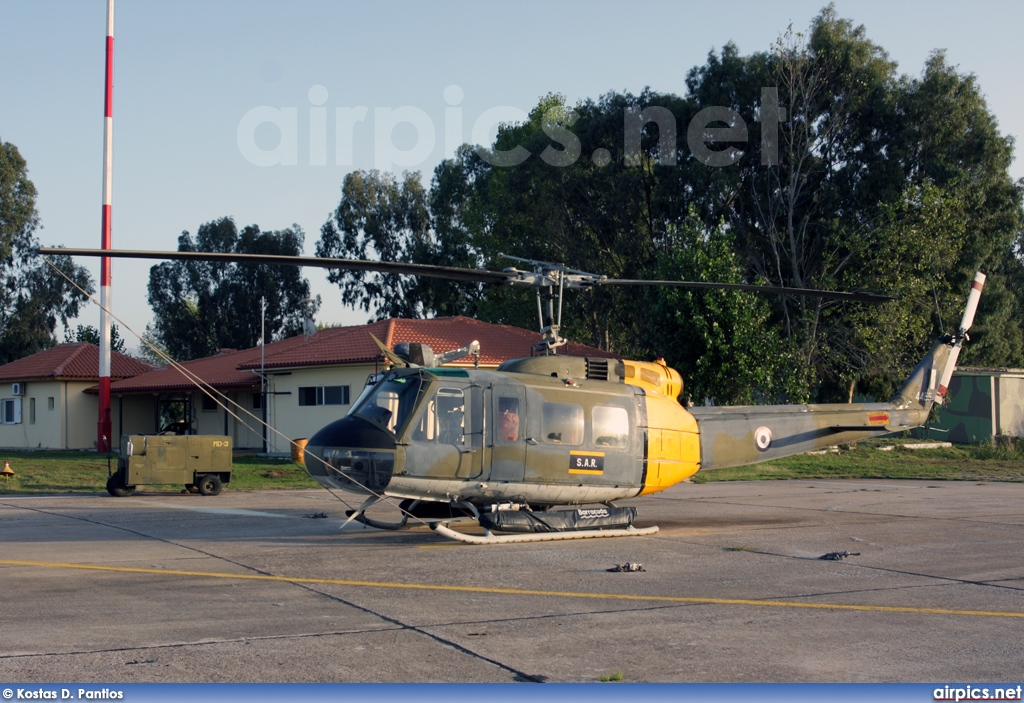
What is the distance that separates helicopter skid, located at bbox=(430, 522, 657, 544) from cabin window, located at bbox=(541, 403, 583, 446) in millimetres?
1224

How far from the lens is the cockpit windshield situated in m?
12.0

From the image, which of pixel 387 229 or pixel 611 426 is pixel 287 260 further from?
pixel 387 229

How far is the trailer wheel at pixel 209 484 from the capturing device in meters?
20.3

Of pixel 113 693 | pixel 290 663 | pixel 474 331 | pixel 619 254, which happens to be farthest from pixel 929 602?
pixel 619 254

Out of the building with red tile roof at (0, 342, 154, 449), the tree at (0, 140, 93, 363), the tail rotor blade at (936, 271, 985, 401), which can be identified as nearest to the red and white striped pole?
the building with red tile roof at (0, 342, 154, 449)

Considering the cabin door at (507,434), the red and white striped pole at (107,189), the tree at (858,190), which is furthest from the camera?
the tree at (858,190)

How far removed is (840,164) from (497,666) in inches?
1361

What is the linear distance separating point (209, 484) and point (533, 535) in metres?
10.5

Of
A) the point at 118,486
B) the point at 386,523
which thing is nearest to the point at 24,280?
the point at 118,486

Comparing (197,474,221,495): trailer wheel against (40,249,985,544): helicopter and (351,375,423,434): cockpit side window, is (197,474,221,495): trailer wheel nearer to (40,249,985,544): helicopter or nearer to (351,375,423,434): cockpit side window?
(40,249,985,544): helicopter

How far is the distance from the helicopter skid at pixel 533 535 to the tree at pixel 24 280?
51.6 metres

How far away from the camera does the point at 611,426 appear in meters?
13.2

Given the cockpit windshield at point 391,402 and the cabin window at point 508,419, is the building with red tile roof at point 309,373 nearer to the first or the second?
the cockpit windshield at point 391,402

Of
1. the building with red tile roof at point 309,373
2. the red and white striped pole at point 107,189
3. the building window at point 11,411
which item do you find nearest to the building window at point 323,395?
the building with red tile roof at point 309,373
